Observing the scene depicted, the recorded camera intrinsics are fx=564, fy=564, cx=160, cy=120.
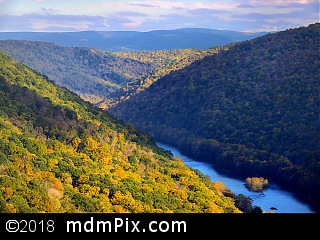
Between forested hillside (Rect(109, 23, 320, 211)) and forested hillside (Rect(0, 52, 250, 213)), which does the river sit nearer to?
forested hillside (Rect(109, 23, 320, 211))

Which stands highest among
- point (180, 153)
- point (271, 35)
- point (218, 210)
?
point (271, 35)

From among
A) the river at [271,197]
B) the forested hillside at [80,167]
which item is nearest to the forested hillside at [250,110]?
the river at [271,197]

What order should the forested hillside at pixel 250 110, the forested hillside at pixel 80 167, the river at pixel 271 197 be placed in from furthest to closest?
the forested hillside at pixel 250 110, the river at pixel 271 197, the forested hillside at pixel 80 167

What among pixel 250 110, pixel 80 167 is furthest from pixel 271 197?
pixel 250 110

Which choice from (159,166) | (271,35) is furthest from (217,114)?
(159,166)

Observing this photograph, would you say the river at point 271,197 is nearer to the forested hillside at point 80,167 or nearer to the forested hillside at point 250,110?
the forested hillside at point 250,110
